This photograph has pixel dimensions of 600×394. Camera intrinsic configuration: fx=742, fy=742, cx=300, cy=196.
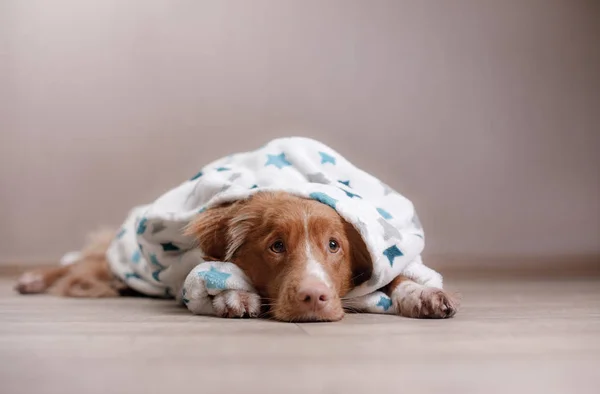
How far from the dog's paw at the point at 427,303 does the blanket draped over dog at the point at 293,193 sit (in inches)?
3.1

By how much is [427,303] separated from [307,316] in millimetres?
370

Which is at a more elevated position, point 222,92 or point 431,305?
point 222,92

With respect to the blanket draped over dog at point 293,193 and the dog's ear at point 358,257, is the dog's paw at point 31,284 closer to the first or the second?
the blanket draped over dog at point 293,193

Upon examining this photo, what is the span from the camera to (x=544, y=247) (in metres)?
4.64

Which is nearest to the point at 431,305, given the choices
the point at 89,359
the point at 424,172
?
the point at 89,359

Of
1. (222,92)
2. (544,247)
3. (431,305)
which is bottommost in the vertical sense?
(544,247)

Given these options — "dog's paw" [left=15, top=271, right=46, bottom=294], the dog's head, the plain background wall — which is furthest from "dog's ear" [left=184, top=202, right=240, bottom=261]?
Result: the plain background wall

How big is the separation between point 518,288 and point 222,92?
2.19m

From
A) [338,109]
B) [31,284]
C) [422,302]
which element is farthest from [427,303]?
[338,109]

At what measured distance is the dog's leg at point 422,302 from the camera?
215 cm

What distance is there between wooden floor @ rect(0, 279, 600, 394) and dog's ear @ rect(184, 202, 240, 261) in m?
0.22

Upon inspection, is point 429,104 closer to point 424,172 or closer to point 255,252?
point 424,172

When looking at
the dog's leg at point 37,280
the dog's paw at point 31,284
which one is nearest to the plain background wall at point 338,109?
the dog's leg at point 37,280

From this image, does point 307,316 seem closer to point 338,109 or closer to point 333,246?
point 333,246
